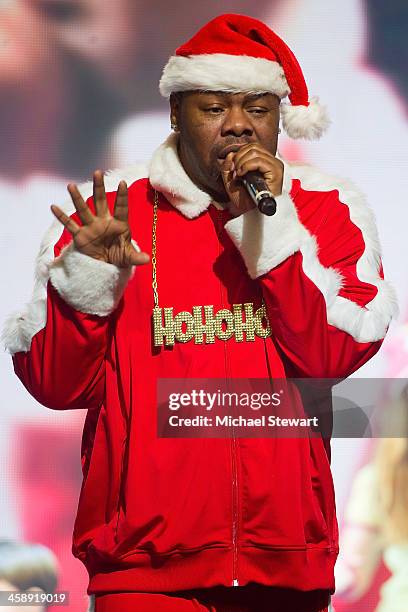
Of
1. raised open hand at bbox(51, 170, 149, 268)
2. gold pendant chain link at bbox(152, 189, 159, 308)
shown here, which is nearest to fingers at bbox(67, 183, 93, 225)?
raised open hand at bbox(51, 170, 149, 268)

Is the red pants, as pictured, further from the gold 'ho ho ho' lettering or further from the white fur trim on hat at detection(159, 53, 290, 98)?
the white fur trim on hat at detection(159, 53, 290, 98)

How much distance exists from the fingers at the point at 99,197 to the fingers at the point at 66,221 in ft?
0.14

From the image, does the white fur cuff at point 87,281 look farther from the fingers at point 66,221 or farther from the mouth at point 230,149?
the mouth at point 230,149

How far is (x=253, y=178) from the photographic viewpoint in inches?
81.2

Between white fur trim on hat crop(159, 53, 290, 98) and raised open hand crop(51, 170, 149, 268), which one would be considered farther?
white fur trim on hat crop(159, 53, 290, 98)

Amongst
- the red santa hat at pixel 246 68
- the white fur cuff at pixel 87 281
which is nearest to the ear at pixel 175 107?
the red santa hat at pixel 246 68

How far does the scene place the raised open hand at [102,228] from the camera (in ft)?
6.72

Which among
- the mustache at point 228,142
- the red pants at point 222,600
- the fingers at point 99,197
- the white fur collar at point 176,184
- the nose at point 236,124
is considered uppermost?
the nose at point 236,124

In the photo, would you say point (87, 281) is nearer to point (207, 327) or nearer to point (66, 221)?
point (66, 221)

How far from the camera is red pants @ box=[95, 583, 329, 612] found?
6.82 ft

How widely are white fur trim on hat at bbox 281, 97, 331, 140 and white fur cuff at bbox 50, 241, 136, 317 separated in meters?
0.44

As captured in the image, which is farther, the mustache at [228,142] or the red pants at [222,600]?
the mustache at [228,142]

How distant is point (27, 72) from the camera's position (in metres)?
3.26

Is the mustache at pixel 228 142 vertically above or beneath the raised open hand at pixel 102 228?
above
